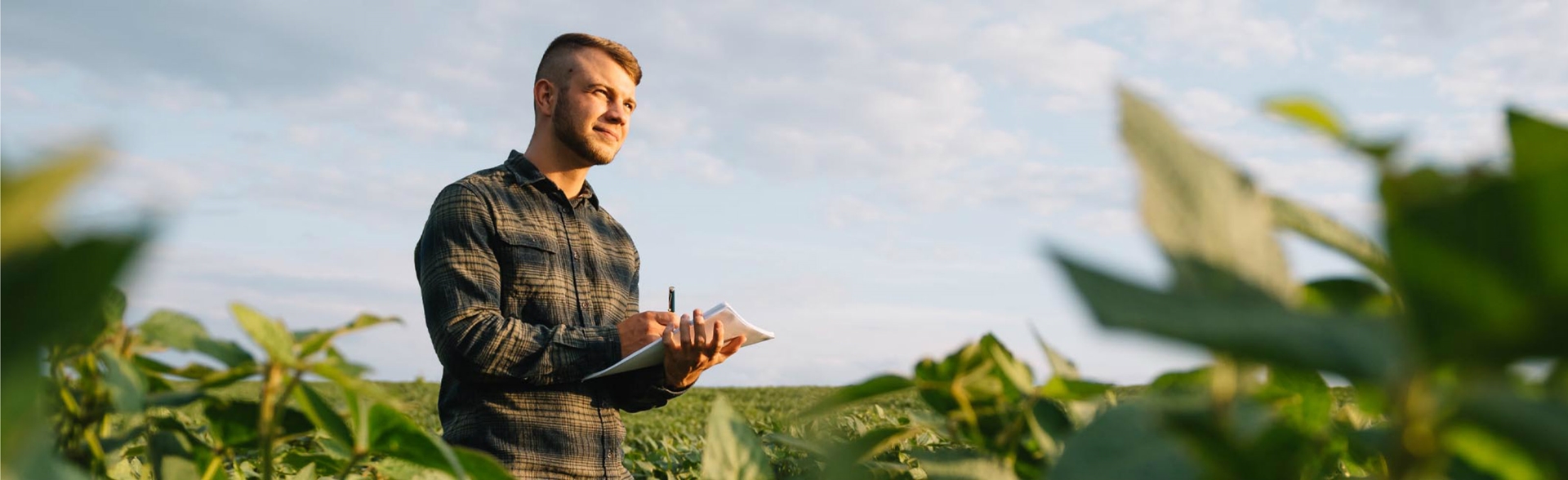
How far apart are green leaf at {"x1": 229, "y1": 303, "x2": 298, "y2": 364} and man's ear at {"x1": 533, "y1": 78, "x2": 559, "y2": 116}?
3326 mm

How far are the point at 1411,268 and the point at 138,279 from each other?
1.27ft

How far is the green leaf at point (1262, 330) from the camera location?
0.29 metres

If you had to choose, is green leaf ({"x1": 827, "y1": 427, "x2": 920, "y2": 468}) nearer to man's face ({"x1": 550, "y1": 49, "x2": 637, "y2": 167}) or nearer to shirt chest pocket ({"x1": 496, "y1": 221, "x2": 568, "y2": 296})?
shirt chest pocket ({"x1": 496, "y1": 221, "x2": 568, "y2": 296})

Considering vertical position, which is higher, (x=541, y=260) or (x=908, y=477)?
(x=541, y=260)

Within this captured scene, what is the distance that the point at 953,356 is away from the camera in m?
0.56

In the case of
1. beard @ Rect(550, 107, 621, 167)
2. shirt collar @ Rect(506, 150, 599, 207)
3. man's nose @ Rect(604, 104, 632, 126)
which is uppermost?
man's nose @ Rect(604, 104, 632, 126)

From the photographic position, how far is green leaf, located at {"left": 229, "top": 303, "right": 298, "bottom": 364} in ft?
1.70

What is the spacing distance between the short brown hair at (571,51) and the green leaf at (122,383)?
3386mm

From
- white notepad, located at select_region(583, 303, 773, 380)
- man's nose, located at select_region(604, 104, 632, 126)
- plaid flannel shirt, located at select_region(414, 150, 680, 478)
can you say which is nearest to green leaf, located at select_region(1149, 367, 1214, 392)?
white notepad, located at select_region(583, 303, 773, 380)

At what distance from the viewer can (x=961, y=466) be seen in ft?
1.71

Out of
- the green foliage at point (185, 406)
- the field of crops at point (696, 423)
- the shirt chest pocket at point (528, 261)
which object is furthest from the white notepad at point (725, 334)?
the green foliage at point (185, 406)

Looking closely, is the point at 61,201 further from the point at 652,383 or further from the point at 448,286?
the point at 652,383

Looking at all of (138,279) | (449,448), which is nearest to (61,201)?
(138,279)

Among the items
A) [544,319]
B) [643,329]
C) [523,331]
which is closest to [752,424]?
[544,319]
